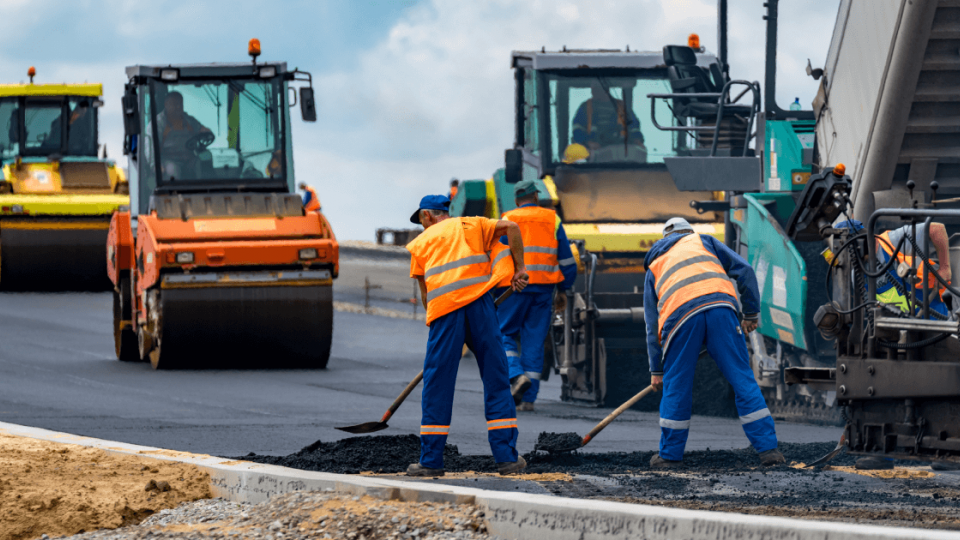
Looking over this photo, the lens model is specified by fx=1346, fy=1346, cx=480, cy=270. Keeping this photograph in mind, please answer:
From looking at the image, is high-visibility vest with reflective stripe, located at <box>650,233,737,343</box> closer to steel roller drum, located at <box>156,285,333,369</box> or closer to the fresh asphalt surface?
the fresh asphalt surface

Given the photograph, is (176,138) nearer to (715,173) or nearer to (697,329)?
(715,173)

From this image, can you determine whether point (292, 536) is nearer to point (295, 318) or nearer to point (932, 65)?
point (932, 65)

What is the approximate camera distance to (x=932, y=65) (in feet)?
24.7

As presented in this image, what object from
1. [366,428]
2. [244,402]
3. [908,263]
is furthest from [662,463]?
[244,402]

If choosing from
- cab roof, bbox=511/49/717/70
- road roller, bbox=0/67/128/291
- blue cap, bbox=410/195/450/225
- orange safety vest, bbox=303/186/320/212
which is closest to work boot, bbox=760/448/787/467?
blue cap, bbox=410/195/450/225

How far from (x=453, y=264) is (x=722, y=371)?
1.57 meters

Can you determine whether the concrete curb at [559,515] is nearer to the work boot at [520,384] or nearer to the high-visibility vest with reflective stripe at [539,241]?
the work boot at [520,384]

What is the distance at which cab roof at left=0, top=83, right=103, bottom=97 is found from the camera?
2000cm

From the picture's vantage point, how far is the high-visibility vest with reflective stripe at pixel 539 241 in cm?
1016

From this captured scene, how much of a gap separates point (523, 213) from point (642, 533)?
5739 millimetres

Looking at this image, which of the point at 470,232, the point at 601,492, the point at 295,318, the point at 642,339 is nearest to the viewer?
the point at 601,492

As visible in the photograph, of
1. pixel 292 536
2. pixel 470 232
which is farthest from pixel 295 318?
pixel 292 536

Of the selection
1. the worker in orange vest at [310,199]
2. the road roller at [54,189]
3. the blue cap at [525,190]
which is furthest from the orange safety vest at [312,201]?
the blue cap at [525,190]

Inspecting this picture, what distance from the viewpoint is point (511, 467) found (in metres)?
6.68
